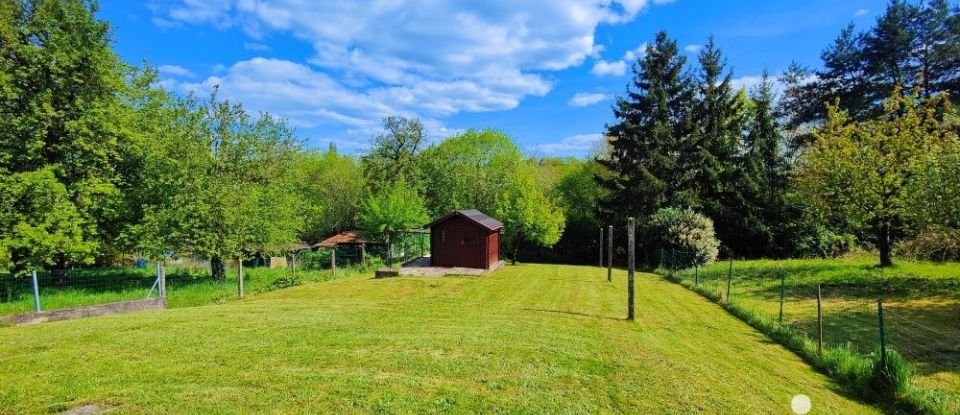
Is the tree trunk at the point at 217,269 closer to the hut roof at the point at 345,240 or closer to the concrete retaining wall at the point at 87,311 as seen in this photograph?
the concrete retaining wall at the point at 87,311

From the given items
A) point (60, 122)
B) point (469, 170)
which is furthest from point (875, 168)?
point (60, 122)

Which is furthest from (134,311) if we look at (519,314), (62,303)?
(519,314)

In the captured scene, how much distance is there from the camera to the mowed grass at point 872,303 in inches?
345

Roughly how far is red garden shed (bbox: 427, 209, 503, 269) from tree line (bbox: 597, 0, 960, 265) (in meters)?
13.9

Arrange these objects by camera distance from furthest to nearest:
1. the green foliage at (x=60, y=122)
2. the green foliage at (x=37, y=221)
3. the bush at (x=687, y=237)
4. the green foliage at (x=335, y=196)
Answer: the green foliage at (x=335, y=196) < the bush at (x=687, y=237) < the green foliage at (x=60, y=122) < the green foliage at (x=37, y=221)

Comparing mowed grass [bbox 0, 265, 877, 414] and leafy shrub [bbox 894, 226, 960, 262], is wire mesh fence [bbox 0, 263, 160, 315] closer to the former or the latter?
mowed grass [bbox 0, 265, 877, 414]

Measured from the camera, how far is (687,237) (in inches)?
1022

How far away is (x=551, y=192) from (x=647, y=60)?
12.2 meters

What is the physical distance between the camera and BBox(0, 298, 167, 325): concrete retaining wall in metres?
9.56

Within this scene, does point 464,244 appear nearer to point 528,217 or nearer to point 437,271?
point 437,271

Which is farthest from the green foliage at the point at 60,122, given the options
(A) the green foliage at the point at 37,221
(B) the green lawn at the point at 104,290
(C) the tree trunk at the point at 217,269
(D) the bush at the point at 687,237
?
(D) the bush at the point at 687,237

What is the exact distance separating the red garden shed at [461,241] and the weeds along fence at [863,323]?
8.34 meters

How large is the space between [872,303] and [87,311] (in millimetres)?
20331

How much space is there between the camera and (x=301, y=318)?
980 centimetres
